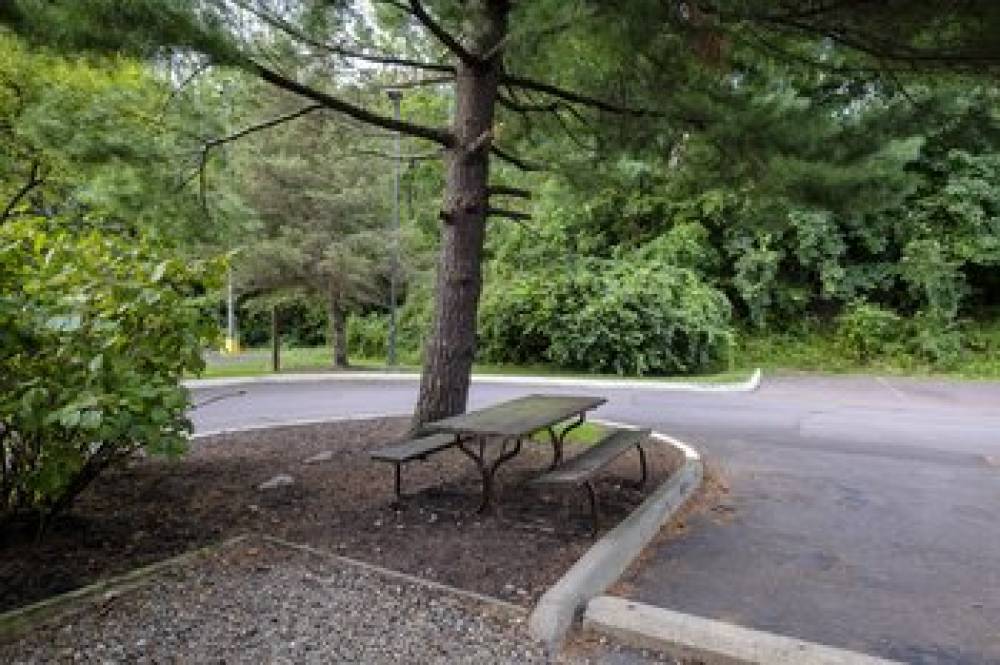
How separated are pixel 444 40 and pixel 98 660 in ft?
15.8

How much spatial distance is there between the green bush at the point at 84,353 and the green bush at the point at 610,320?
40.0 feet

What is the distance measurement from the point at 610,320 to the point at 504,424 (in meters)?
11.3

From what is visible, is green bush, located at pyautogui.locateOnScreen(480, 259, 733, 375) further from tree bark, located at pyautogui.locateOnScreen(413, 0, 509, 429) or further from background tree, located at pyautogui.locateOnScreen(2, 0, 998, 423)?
tree bark, located at pyautogui.locateOnScreen(413, 0, 509, 429)

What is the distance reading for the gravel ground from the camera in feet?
10.2

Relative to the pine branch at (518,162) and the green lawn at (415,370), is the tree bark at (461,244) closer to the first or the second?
the pine branch at (518,162)

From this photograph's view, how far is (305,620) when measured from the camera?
3.43 meters

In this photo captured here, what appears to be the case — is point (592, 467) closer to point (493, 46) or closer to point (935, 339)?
point (493, 46)

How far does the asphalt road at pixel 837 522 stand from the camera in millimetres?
3717

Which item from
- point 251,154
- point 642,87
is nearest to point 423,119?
point 251,154

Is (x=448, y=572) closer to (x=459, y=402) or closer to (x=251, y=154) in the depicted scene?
(x=459, y=402)

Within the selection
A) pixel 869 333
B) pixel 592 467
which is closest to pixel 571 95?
pixel 592 467

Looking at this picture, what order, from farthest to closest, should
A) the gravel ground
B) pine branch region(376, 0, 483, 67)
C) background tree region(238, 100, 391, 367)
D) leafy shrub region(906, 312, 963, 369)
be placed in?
1. leafy shrub region(906, 312, 963, 369)
2. background tree region(238, 100, 391, 367)
3. pine branch region(376, 0, 483, 67)
4. the gravel ground

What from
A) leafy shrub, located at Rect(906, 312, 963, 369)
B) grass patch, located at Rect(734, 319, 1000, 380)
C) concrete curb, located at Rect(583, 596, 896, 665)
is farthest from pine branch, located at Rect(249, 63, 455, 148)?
leafy shrub, located at Rect(906, 312, 963, 369)

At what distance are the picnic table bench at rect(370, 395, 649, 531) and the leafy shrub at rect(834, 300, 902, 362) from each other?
13.8 metres
